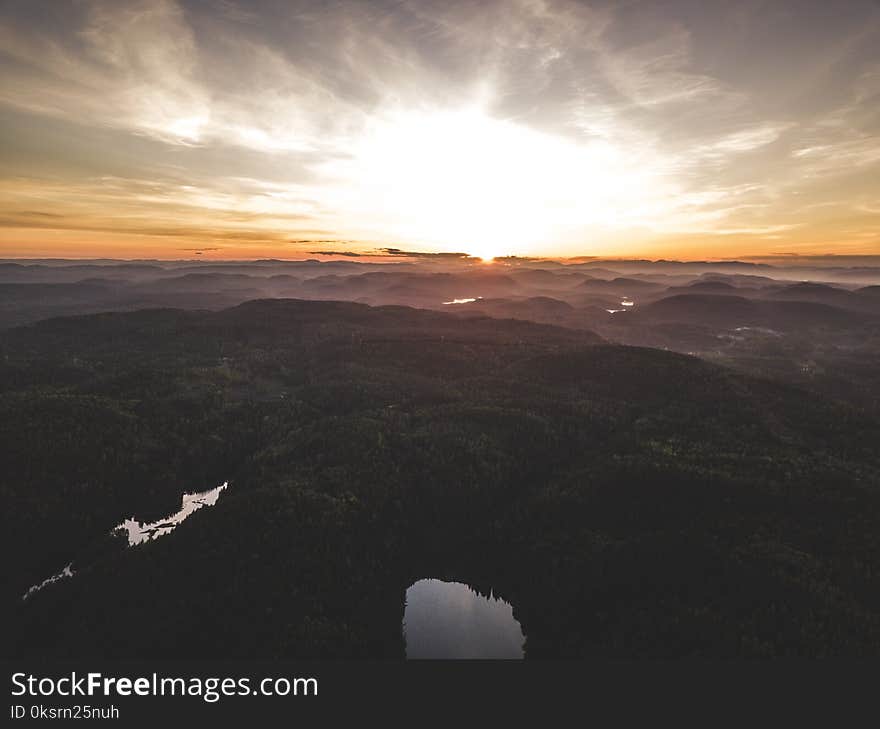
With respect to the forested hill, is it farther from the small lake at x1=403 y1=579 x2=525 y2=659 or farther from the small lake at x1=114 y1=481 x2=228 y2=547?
the small lake at x1=114 y1=481 x2=228 y2=547

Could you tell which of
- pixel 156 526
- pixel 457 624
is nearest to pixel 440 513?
pixel 457 624

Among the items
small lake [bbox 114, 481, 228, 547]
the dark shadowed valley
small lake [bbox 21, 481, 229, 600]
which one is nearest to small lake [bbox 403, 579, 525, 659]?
the dark shadowed valley

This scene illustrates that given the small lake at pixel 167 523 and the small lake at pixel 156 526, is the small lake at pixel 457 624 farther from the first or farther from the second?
the small lake at pixel 156 526

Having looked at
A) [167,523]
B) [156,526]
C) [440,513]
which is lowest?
[167,523]

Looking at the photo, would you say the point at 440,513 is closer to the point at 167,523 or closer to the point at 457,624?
the point at 457,624

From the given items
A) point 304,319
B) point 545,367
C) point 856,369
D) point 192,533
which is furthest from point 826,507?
point 304,319

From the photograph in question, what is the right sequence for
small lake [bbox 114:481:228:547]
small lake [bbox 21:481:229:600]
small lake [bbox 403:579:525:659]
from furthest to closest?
small lake [bbox 114:481:228:547] → small lake [bbox 21:481:229:600] → small lake [bbox 403:579:525:659]
